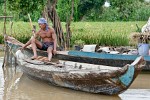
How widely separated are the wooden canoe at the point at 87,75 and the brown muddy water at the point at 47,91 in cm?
17

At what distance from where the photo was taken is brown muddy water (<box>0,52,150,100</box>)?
772cm

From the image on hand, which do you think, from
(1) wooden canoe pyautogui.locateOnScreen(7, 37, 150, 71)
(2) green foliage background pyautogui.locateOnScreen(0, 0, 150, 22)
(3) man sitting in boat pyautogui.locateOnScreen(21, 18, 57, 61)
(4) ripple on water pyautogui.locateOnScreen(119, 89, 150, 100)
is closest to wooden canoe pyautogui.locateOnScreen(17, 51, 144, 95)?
(4) ripple on water pyautogui.locateOnScreen(119, 89, 150, 100)

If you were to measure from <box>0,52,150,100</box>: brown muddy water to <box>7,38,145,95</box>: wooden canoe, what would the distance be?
0.17 m

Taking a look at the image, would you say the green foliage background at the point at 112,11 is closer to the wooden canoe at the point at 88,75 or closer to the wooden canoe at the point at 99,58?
the wooden canoe at the point at 99,58

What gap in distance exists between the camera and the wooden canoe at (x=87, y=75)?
697 centimetres

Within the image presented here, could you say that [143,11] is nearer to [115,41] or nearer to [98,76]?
[115,41]

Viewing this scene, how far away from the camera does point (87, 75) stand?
283 inches

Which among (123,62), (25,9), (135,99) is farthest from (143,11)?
(135,99)

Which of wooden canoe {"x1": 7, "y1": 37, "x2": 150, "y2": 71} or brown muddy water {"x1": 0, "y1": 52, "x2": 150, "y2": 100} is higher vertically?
wooden canoe {"x1": 7, "y1": 37, "x2": 150, "y2": 71}

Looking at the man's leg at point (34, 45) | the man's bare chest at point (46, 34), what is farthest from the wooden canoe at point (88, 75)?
the man's bare chest at point (46, 34)

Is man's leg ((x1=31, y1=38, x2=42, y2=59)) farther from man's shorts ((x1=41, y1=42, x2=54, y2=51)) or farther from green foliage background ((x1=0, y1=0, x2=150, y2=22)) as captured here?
green foliage background ((x1=0, y1=0, x2=150, y2=22))

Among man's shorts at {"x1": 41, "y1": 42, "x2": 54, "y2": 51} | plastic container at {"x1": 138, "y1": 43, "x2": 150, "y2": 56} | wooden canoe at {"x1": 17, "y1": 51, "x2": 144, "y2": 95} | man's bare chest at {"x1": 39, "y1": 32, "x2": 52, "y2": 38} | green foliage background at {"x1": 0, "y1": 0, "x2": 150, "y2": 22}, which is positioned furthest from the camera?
green foliage background at {"x1": 0, "y1": 0, "x2": 150, "y2": 22}

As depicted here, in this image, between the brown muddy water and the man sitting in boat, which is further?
the man sitting in boat

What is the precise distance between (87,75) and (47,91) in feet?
4.63
